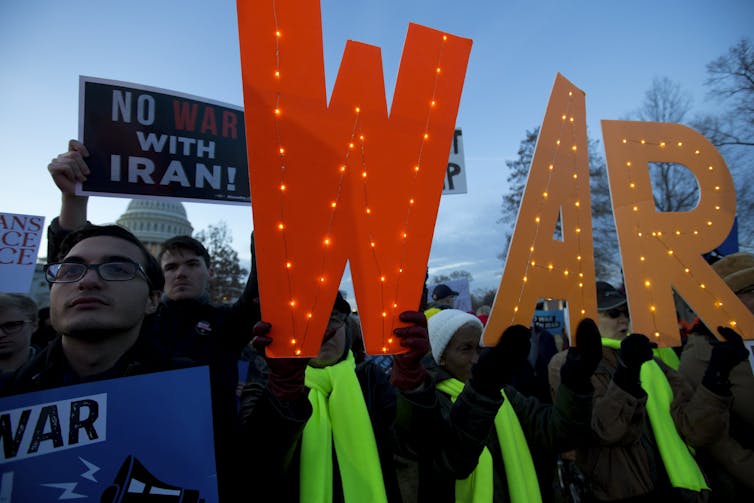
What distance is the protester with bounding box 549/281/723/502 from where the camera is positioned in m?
2.44

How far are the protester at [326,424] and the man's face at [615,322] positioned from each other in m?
2.30

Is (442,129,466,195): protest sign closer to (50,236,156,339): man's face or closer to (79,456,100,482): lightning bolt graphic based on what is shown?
(50,236,156,339): man's face

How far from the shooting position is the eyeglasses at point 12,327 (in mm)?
2753

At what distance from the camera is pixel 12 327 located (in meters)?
2.79

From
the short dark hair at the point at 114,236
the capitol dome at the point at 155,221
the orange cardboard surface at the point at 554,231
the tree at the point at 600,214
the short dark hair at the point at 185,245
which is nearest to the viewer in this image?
the short dark hair at the point at 114,236

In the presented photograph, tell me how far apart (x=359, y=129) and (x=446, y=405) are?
5.69 ft

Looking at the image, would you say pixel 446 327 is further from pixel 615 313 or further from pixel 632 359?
pixel 615 313

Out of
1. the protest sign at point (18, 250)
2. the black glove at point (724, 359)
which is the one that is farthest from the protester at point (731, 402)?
the protest sign at point (18, 250)

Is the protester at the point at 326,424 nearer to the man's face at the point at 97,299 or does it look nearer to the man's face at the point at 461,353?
the man's face at the point at 461,353

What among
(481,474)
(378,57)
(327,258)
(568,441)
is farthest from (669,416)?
(378,57)

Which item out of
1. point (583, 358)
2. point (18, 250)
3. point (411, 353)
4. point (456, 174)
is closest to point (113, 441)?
point (411, 353)

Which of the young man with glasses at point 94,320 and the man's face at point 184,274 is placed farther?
the man's face at point 184,274

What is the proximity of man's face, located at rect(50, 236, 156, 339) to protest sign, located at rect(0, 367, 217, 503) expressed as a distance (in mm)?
337

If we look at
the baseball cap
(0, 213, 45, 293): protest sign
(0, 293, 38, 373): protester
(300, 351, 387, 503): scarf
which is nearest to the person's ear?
(300, 351, 387, 503): scarf
